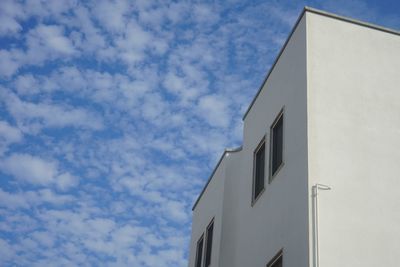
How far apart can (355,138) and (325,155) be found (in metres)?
0.89

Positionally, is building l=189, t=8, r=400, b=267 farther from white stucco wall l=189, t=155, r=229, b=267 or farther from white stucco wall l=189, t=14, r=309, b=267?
white stucco wall l=189, t=155, r=229, b=267

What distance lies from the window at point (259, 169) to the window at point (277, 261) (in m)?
2.61

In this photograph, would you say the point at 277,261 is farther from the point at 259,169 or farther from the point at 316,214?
the point at 259,169

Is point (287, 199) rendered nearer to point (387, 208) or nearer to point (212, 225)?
point (387, 208)

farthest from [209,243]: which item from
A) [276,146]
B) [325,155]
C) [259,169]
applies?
[325,155]

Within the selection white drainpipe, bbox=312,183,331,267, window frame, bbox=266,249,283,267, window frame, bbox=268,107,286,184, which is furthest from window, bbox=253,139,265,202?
white drainpipe, bbox=312,183,331,267

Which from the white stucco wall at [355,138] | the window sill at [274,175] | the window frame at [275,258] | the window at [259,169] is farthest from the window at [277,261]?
the window at [259,169]

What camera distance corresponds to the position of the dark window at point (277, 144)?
13480 millimetres

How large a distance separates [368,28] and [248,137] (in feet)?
15.9

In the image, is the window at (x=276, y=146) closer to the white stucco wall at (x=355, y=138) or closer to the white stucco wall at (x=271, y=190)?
the white stucco wall at (x=271, y=190)

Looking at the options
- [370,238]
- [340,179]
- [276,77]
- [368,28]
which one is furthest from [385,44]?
[370,238]

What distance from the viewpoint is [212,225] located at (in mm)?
18203

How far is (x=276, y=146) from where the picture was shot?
13.9 metres

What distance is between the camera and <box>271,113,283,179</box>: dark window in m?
13.5
